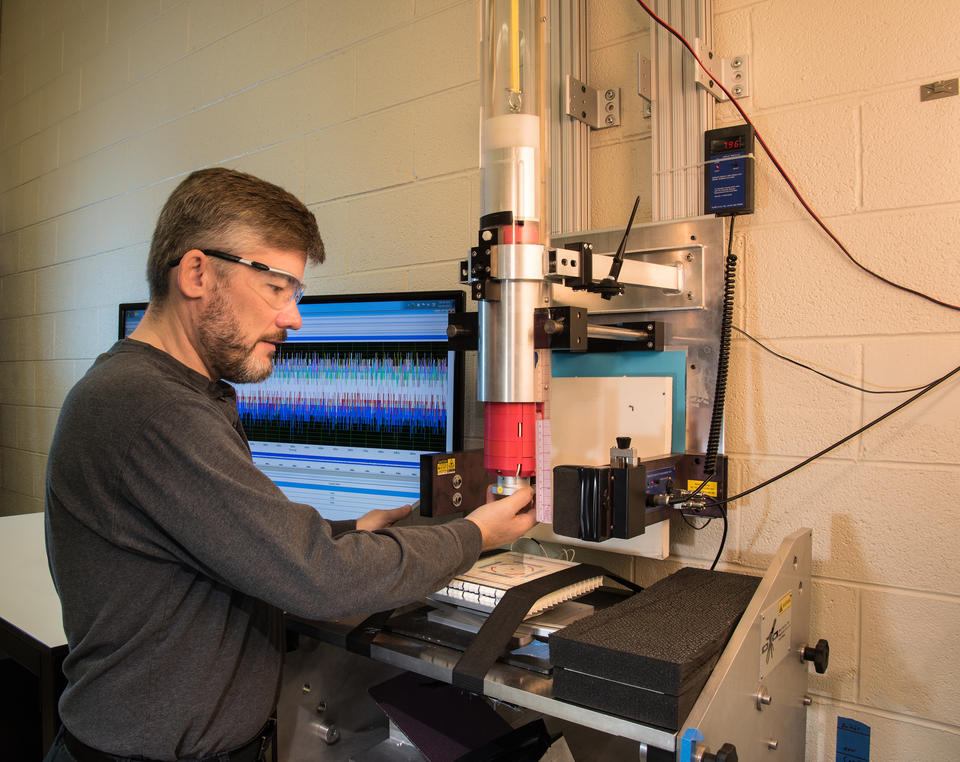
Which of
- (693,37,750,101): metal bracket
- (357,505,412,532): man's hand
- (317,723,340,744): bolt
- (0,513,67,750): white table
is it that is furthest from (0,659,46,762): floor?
(693,37,750,101): metal bracket

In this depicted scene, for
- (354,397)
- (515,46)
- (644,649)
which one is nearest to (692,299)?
(515,46)

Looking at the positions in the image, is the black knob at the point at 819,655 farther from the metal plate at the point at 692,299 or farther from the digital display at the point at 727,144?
the digital display at the point at 727,144

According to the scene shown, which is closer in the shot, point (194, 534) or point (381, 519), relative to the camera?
point (194, 534)

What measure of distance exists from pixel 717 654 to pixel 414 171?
1.32 meters

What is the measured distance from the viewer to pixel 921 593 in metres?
1.12

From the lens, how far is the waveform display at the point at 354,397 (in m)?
1.53

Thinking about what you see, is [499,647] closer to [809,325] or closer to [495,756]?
[495,756]

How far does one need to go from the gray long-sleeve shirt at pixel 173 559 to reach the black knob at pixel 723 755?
40cm

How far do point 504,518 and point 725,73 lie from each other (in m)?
0.88

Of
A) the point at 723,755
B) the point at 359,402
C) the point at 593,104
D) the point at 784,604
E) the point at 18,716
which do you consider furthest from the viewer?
the point at 18,716

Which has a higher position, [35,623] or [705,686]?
[705,686]

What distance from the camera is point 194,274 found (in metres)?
1.02

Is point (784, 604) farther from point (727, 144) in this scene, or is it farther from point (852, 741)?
point (727, 144)

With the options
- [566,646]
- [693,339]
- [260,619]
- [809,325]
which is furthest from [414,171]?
[566,646]
